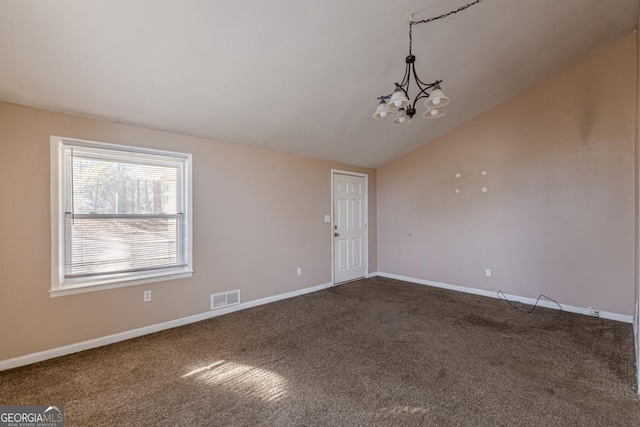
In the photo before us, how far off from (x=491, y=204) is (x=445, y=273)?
1369 mm

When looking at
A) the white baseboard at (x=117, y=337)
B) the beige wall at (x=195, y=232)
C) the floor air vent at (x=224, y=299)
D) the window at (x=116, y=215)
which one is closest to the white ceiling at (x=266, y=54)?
the beige wall at (x=195, y=232)

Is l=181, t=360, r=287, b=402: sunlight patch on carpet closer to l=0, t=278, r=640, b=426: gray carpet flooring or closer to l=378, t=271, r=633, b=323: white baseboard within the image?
l=0, t=278, r=640, b=426: gray carpet flooring

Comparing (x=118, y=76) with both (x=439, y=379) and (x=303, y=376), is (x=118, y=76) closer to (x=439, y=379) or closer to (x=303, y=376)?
(x=303, y=376)

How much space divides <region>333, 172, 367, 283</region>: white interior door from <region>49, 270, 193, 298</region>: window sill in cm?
260

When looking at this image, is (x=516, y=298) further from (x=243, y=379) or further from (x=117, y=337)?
(x=117, y=337)

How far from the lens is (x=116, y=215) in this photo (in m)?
2.96

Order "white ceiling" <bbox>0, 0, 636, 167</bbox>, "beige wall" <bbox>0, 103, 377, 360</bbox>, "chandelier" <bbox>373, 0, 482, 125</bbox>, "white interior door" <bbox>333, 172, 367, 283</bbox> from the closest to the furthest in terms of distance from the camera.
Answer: "white ceiling" <bbox>0, 0, 636, 167</bbox> < "chandelier" <bbox>373, 0, 482, 125</bbox> < "beige wall" <bbox>0, 103, 377, 360</bbox> < "white interior door" <bbox>333, 172, 367, 283</bbox>

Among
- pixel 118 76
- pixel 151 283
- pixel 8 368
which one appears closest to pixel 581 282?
pixel 151 283

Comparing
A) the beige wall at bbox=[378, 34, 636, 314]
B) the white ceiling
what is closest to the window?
the white ceiling

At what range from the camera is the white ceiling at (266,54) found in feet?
6.52

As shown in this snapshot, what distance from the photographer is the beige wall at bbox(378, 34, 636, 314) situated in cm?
347

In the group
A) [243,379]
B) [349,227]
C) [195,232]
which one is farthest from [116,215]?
[349,227]

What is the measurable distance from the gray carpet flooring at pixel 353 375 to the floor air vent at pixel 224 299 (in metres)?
0.23

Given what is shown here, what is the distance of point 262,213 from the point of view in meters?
4.11
